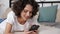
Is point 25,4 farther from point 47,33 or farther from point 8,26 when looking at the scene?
point 47,33

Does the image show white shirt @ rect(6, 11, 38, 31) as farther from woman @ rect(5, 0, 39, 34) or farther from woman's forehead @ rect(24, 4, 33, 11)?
woman's forehead @ rect(24, 4, 33, 11)

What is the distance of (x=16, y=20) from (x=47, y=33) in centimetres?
33

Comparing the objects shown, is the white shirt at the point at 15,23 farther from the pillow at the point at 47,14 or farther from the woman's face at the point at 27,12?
the pillow at the point at 47,14

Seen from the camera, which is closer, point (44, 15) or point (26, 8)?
point (26, 8)

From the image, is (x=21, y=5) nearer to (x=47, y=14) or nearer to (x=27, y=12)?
(x=27, y=12)

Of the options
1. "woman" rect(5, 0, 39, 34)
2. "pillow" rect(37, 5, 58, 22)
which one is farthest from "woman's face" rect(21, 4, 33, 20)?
"pillow" rect(37, 5, 58, 22)

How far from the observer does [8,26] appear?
1228 millimetres

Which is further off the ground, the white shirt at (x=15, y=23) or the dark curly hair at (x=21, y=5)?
the dark curly hair at (x=21, y=5)

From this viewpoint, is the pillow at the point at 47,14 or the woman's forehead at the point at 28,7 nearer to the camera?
the woman's forehead at the point at 28,7

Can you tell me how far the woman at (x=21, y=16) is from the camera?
121 cm

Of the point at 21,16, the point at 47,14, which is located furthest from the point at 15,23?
the point at 47,14

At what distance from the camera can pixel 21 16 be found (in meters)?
1.29

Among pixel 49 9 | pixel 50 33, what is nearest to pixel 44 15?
pixel 49 9

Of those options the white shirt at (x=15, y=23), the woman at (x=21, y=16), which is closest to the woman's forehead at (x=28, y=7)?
the woman at (x=21, y=16)
